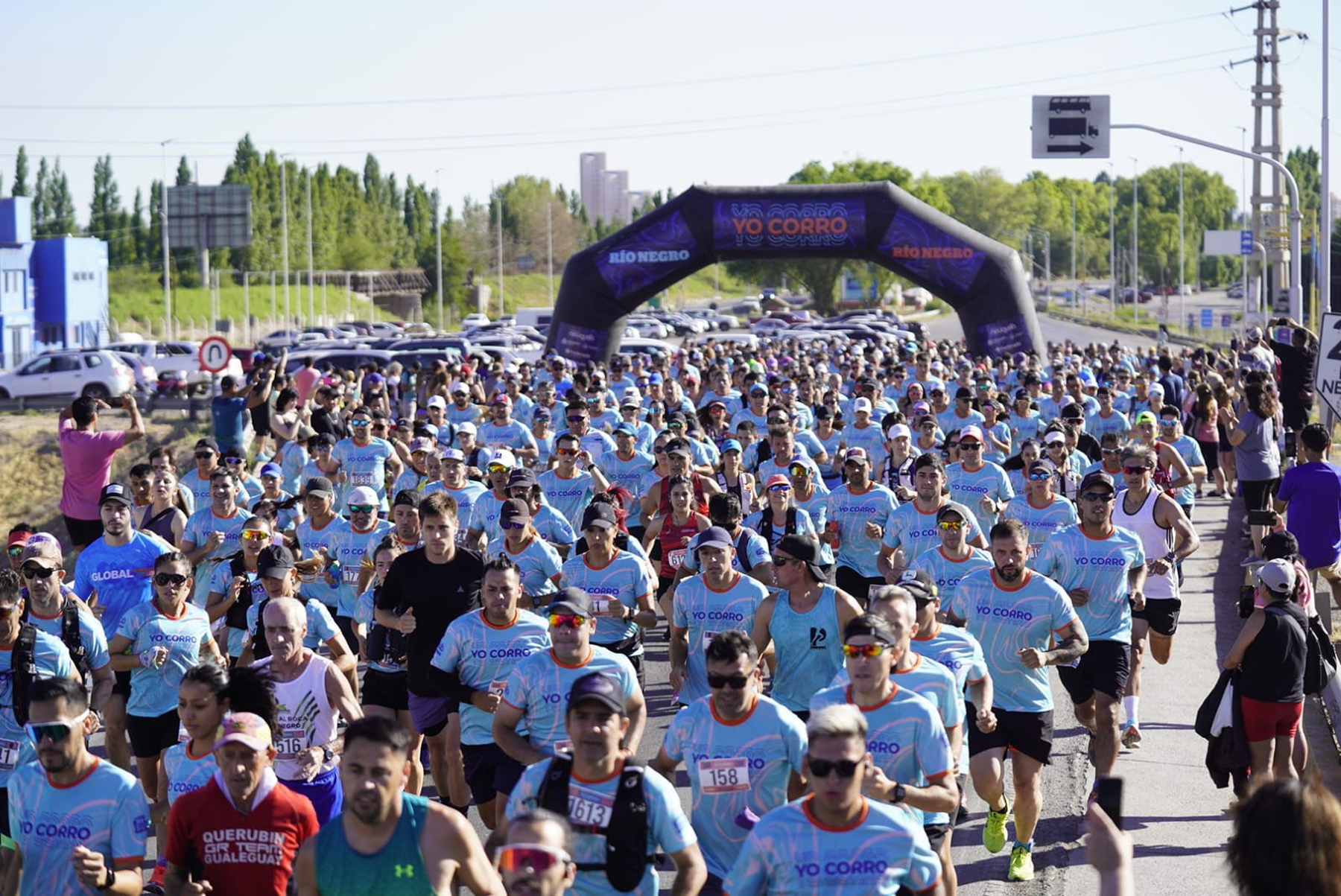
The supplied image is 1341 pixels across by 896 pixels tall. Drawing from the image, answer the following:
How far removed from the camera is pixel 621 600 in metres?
9.55

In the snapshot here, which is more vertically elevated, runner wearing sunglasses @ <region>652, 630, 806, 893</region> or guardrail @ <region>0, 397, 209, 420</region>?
guardrail @ <region>0, 397, 209, 420</region>

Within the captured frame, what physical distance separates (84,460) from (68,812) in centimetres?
849

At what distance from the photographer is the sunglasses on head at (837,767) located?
5086 mm

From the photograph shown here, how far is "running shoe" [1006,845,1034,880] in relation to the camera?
8.31m

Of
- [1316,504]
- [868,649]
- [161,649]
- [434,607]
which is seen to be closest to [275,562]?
[161,649]

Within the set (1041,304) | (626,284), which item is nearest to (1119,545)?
(626,284)

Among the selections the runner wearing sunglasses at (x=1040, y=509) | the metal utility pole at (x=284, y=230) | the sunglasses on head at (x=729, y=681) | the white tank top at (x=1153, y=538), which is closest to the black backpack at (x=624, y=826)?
the sunglasses on head at (x=729, y=681)

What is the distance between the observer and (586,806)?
565 centimetres

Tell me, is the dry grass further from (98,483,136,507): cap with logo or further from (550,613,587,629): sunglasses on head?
(550,613,587,629): sunglasses on head

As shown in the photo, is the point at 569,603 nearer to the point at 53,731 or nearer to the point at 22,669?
the point at 53,731

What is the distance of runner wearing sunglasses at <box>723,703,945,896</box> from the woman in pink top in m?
9.53

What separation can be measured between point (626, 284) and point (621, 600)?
23.8m

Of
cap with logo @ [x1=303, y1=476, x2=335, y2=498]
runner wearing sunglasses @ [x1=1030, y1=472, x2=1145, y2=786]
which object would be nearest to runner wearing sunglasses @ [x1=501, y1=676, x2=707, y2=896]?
runner wearing sunglasses @ [x1=1030, y1=472, x2=1145, y2=786]

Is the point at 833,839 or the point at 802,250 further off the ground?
the point at 802,250
